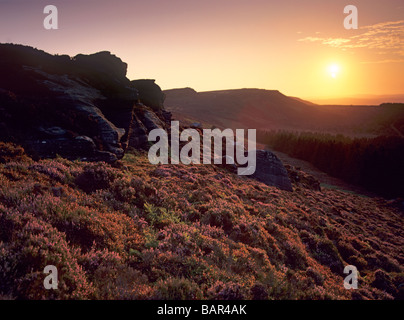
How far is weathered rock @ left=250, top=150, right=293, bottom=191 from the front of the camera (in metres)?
29.3

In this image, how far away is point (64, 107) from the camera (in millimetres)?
16703

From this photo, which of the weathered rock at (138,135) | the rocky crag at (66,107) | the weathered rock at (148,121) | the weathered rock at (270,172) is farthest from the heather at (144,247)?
the weathered rock at (270,172)

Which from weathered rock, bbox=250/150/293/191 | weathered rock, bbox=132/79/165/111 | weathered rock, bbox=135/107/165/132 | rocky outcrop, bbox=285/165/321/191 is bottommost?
rocky outcrop, bbox=285/165/321/191

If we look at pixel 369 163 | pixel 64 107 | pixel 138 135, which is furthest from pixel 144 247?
pixel 369 163

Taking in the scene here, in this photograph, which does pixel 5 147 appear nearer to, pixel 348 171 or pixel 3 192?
pixel 3 192

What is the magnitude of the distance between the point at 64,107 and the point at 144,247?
14435 mm

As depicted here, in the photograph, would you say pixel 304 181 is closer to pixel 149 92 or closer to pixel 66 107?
pixel 149 92

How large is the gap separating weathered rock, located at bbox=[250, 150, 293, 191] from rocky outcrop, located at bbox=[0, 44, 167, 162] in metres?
16.0

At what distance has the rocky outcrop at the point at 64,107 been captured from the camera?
538 inches

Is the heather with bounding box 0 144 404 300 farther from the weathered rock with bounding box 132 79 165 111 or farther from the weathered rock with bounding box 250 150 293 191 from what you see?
the weathered rock with bounding box 132 79 165 111

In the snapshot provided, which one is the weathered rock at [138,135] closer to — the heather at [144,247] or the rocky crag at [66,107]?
the rocky crag at [66,107]

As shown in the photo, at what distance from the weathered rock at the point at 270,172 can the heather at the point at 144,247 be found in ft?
48.8

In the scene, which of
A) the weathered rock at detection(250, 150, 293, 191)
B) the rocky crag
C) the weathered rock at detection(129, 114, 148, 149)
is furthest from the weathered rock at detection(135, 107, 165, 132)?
the weathered rock at detection(250, 150, 293, 191)
